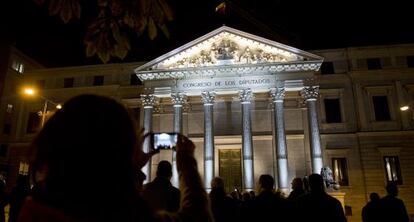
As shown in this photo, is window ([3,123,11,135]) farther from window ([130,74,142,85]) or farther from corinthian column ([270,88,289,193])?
corinthian column ([270,88,289,193])

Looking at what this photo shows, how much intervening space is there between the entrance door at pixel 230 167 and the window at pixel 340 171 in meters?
8.36

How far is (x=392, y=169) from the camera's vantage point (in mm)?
26812

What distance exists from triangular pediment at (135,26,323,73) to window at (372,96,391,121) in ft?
29.4

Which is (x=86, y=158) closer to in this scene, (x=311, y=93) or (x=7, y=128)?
(x=311, y=93)

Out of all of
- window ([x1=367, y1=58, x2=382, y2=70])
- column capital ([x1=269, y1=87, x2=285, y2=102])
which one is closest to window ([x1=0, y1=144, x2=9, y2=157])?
column capital ([x1=269, y1=87, x2=285, y2=102])

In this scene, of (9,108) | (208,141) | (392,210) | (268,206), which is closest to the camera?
(268,206)

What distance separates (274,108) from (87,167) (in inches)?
953

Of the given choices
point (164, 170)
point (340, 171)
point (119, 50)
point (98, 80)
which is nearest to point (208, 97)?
point (340, 171)

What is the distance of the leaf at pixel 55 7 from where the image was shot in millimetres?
3471

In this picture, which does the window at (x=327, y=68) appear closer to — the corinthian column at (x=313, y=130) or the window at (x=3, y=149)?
the corinthian column at (x=313, y=130)

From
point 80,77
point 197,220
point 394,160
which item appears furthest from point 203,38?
point 197,220

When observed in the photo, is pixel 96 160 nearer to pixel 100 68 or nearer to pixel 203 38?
pixel 203 38

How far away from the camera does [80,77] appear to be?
3406 cm

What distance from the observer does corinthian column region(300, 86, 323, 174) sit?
74.6ft
